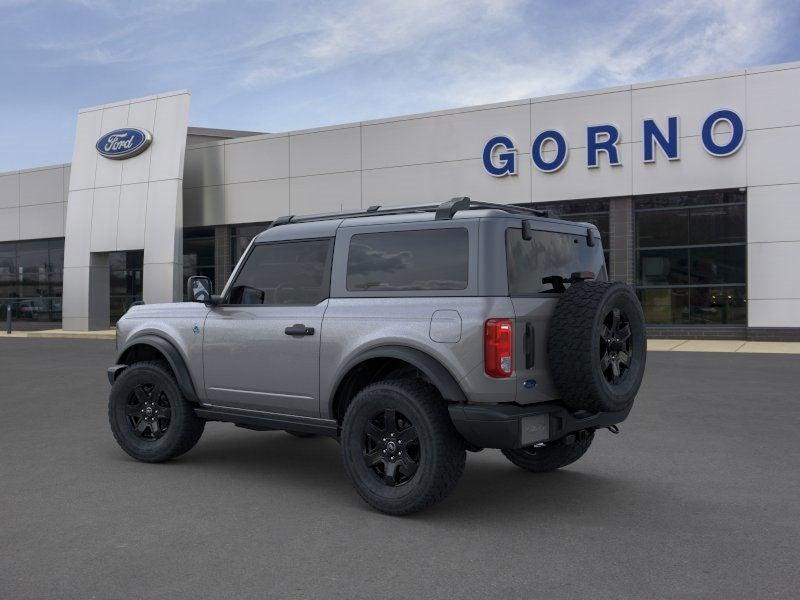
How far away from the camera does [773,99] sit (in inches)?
794

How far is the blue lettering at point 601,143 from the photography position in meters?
21.8

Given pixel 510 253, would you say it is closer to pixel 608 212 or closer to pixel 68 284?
pixel 608 212

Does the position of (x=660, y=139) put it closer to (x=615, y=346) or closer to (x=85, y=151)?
(x=615, y=346)

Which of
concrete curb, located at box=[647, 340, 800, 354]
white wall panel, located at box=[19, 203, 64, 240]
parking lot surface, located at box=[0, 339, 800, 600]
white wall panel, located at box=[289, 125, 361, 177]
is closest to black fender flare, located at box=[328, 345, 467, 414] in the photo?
parking lot surface, located at box=[0, 339, 800, 600]

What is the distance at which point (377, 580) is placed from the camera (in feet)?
12.9

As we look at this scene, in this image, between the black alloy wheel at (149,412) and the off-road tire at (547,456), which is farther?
the black alloy wheel at (149,412)

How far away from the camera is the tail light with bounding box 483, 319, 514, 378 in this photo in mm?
4730

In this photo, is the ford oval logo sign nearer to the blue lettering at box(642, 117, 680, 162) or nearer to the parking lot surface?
the blue lettering at box(642, 117, 680, 162)

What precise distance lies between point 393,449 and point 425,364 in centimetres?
63

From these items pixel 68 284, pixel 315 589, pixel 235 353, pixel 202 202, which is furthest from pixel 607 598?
pixel 68 284

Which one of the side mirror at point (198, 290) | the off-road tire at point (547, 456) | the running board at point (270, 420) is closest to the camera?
the running board at point (270, 420)

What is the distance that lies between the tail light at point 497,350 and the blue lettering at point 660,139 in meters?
18.2

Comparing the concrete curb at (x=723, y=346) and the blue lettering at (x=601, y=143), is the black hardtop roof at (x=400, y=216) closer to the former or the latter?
the concrete curb at (x=723, y=346)

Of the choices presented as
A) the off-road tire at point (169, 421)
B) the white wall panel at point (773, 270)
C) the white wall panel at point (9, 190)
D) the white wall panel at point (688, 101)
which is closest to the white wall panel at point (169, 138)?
the white wall panel at point (9, 190)
